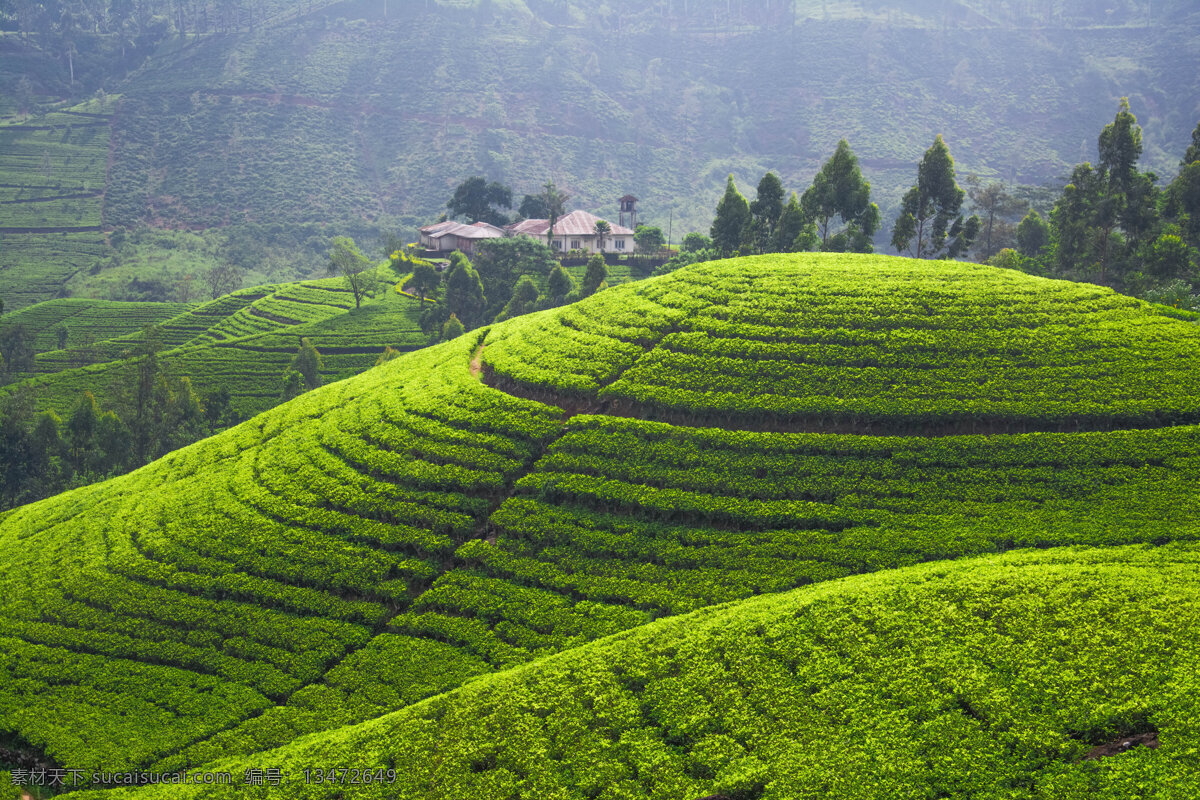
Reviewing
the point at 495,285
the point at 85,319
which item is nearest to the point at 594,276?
the point at 495,285

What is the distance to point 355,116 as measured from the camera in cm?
18700

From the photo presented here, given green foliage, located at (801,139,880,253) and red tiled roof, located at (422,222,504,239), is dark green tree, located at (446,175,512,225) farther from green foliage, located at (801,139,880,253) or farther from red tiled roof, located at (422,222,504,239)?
green foliage, located at (801,139,880,253)

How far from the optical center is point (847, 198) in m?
58.8

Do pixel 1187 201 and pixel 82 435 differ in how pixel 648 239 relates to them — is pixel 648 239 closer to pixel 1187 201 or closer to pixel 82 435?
pixel 1187 201

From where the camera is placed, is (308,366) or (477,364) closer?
(477,364)

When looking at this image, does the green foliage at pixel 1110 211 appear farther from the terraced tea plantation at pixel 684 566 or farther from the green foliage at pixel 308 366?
the green foliage at pixel 308 366

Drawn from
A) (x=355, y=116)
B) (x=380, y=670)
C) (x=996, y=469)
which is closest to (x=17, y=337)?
(x=380, y=670)

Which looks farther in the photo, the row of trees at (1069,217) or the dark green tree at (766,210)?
the dark green tree at (766,210)

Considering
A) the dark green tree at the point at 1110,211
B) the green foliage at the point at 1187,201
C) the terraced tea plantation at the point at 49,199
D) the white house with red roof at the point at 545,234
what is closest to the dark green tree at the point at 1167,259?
the green foliage at the point at 1187,201

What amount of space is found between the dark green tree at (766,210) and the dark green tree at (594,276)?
1801cm

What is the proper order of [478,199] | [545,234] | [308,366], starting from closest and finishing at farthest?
[308,366]
[545,234]
[478,199]

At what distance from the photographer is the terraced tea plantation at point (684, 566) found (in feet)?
66.6

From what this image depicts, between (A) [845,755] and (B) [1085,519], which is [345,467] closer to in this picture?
(A) [845,755]

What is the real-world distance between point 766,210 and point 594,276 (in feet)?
64.4
